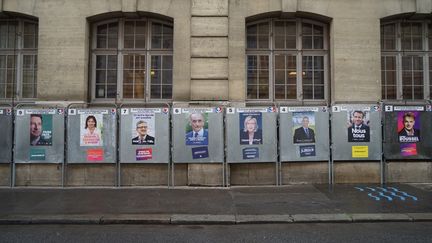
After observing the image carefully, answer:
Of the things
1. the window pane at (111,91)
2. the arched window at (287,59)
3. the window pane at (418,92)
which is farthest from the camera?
the window pane at (418,92)

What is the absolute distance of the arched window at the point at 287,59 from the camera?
12289mm

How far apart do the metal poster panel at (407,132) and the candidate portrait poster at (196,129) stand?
510 cm

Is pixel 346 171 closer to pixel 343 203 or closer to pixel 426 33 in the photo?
pixel 343 203

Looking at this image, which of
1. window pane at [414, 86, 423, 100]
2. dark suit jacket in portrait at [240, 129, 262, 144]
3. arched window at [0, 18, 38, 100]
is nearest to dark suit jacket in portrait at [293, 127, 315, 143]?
dark suit jacket in portrait at [240, 129, 262, 144]

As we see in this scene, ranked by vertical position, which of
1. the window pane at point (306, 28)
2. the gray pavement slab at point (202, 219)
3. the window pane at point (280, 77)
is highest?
the window pane at point (306, 28)

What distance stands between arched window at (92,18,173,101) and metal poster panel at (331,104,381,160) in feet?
16.3

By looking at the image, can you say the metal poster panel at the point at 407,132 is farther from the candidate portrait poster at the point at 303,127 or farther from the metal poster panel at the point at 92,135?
the metal poster panel at the point at 92,135

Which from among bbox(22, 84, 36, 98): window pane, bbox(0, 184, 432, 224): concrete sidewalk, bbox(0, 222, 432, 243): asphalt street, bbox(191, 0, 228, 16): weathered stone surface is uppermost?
bbox(191, 0, 228, 16): weathered stone surface

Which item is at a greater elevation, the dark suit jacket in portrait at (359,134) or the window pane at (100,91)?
the window pane at (100,91)

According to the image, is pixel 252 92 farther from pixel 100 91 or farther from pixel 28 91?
pixel 28 91

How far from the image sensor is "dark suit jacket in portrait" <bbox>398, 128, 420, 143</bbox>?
1153 cm

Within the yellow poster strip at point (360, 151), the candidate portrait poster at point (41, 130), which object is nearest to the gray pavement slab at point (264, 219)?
the yellow poster strip at point (360, 151)

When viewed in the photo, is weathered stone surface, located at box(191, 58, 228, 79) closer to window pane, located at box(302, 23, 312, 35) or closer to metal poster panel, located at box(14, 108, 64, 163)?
window pane, located at box(302, 23, 312, 35)

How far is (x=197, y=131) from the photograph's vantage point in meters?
11.2
